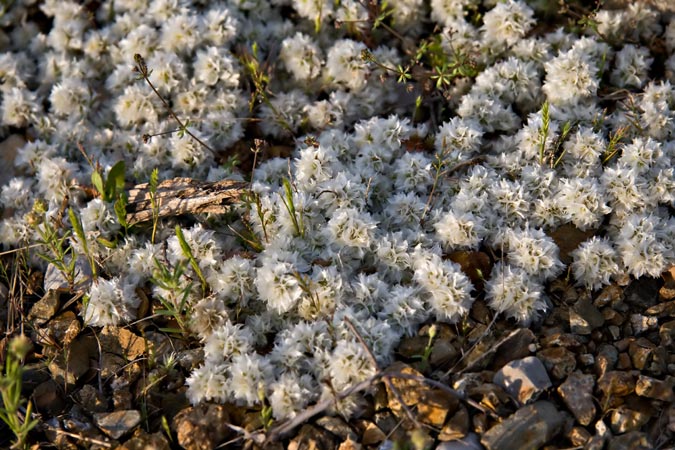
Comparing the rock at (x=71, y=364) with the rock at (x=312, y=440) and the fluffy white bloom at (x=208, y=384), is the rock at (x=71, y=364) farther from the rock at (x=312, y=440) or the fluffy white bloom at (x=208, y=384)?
the rock at (x=312, y=440)

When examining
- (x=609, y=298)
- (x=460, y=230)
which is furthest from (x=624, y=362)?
(x=460, y=230)

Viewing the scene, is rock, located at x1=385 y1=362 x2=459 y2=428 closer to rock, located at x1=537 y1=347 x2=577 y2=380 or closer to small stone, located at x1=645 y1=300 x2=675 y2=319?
rock, located at x1=537 y1=347 x2=577 y2=380

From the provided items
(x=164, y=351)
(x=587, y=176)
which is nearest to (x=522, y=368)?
(x=587, y=176)

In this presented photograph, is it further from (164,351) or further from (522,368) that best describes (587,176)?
(164,351)

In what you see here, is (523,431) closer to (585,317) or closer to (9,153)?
(585,317)

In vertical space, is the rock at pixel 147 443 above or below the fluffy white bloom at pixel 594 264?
below

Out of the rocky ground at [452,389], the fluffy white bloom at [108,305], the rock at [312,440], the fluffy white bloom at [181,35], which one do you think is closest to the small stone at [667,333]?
the rocky ground at [452,389]
